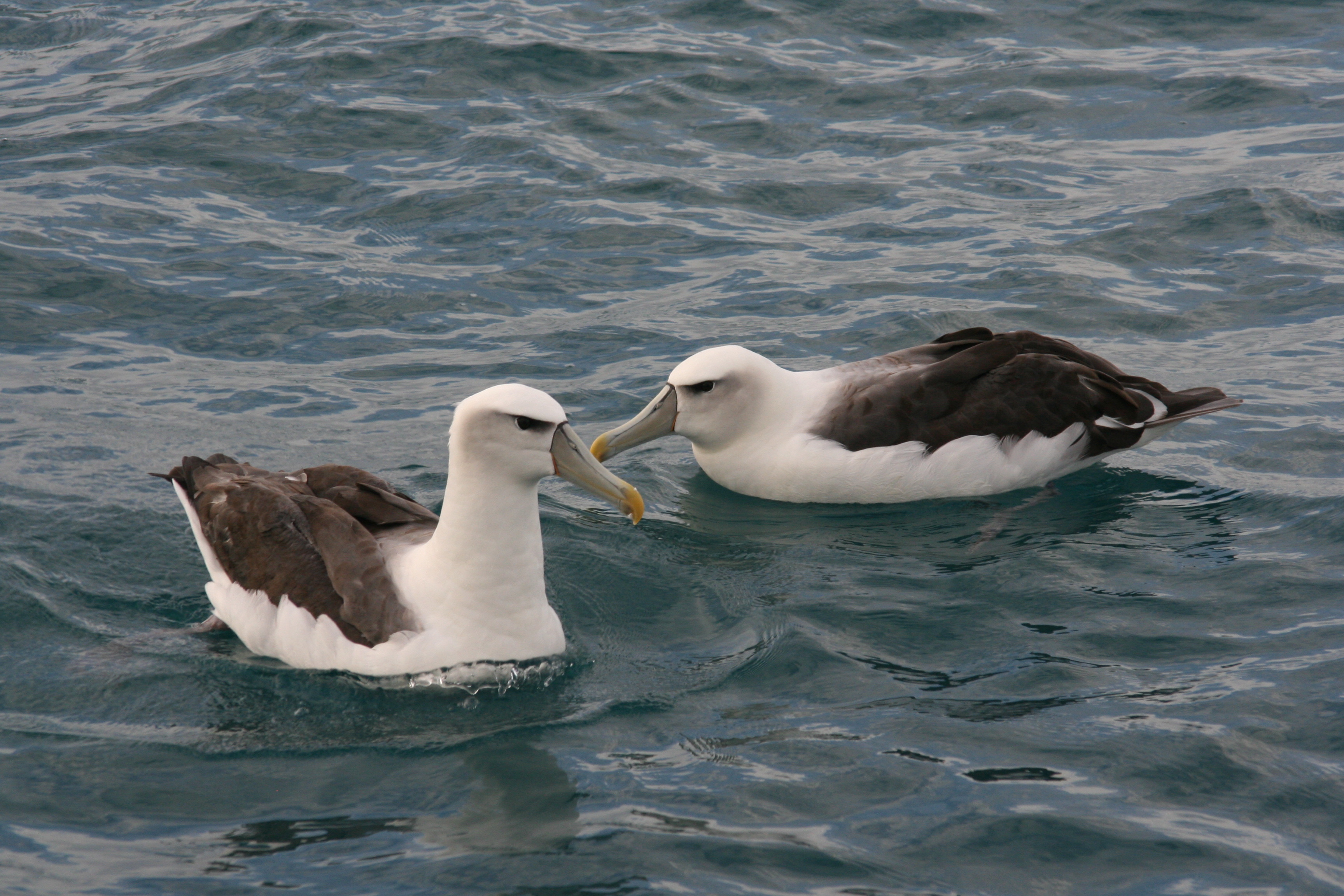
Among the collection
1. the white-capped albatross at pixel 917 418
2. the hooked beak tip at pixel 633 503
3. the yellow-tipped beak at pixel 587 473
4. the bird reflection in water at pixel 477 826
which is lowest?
the bird reflection in water at pixel 477 826

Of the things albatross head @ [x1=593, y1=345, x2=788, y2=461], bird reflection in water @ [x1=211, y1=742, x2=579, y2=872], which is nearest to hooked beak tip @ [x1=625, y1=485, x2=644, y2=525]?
bird reflection in water @ [x1=211, y1=742, x2=579, y2=872]

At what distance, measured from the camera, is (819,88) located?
52.2 feet

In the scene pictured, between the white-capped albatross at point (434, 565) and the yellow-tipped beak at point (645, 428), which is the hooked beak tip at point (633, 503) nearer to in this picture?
the white-capped albatross at point (434, 565)

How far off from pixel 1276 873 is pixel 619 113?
11.8m

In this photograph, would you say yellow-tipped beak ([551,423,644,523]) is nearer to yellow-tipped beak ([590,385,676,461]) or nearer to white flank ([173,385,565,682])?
white flank ([173,385,565,682])

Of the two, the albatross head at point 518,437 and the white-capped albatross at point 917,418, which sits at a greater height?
the albatross head at point 518,437

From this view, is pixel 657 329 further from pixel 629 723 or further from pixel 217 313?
pixel 629 723

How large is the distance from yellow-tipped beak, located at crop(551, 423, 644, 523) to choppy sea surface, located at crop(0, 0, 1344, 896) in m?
0.88

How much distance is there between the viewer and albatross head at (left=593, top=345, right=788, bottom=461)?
948 cm

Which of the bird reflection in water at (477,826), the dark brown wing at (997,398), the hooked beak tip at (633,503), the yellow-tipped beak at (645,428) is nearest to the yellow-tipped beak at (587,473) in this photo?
the hooked beak tip at (633,503)

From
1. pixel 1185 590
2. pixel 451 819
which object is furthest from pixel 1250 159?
pixel 451 819

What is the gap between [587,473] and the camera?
22.1ft

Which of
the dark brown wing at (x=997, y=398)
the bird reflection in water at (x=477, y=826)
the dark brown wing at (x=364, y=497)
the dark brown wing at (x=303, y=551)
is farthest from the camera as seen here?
→ the dark brown wing at (x=997, y=398)

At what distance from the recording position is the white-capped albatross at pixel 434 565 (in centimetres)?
656
